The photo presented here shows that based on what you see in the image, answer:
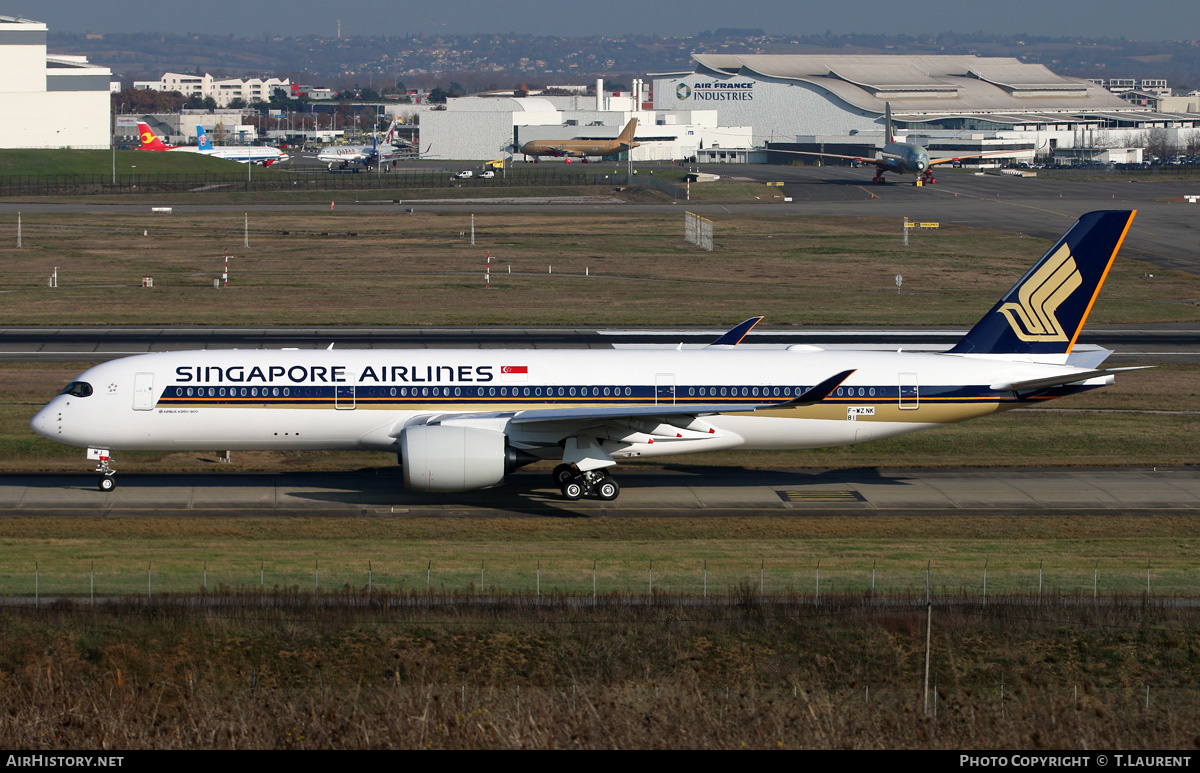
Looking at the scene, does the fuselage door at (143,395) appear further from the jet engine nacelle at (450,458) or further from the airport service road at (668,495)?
the jet engine nacelle at (450,458)

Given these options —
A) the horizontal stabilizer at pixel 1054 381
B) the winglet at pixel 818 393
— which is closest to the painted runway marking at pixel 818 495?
the winglet at pixel 818 393

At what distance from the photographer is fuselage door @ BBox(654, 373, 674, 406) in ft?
132

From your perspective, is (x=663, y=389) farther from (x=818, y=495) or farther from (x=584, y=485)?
(x=818, y=495)

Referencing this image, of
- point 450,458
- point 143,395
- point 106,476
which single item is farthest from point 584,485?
point 106,476

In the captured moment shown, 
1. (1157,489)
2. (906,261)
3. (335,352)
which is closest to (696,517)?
(335,352)

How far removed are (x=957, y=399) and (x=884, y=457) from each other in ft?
18.9

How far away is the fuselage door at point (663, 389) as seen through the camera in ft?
132

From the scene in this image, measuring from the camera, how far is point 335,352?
40375mm

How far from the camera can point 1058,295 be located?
42188mm

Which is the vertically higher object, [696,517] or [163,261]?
[163,261]

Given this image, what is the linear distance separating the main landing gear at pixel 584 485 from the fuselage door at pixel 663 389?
10.1ft

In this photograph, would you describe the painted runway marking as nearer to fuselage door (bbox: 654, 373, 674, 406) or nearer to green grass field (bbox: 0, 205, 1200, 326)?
fuselage door (bbox: 654, 373, 674, 406)
